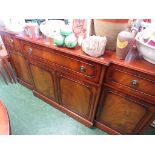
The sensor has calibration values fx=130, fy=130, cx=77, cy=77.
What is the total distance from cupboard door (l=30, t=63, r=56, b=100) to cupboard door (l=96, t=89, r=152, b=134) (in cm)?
56

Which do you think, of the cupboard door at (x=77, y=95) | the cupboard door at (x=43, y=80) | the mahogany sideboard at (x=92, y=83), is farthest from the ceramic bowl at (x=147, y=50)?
the cupboard door at (x=43, y=80)

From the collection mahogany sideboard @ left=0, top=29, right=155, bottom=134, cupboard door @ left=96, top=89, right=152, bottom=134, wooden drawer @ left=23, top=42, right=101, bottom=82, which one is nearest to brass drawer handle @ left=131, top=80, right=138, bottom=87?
mahogany sideboard @ left=0, top=29, right=155, bottom=134

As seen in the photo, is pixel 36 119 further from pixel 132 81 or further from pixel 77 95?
pixel 132 81

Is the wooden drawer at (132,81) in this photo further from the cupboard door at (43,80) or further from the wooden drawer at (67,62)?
the cupboard door at (43,80)

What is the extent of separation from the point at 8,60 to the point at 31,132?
1.05m

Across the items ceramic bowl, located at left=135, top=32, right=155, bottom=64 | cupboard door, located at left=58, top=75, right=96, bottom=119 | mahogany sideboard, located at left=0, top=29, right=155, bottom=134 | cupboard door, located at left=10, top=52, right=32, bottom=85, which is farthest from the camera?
cupboard door, located at left=10, top=52, right=32, bottom=85

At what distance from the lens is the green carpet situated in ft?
4.60

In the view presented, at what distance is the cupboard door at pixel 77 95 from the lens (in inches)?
44.4

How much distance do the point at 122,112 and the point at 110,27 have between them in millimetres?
685

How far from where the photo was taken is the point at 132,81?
0.86m

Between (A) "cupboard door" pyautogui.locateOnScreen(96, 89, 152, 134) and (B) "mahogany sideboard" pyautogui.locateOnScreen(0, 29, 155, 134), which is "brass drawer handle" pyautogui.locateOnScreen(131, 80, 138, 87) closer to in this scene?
(B) "mahogany sideboard" pyautogui.locateOnScreen(0, 29, 155, 134)

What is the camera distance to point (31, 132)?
1.38 metres
